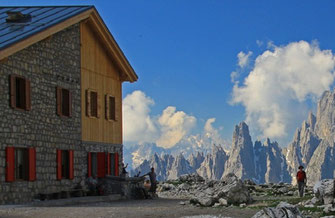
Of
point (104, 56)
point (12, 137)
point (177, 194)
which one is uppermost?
point (104, 56)

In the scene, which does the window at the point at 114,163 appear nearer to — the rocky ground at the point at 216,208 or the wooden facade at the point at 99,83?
the wooden facade at the point at 99,83

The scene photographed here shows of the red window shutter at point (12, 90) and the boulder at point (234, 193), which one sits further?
the red window shutter at point (12, 90)

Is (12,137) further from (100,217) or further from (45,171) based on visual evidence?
(100,217)

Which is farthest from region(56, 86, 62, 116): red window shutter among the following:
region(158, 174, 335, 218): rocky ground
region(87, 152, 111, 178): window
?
region(158, 174, 335, 218): rocky ground

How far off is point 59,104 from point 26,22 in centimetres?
423

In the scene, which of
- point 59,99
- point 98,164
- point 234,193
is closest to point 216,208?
point 234,193

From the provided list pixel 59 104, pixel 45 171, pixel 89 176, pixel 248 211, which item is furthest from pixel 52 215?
pixel 89 176

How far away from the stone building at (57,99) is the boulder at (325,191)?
40.3ft

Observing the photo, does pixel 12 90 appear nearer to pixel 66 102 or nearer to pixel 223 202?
pixel 66 102

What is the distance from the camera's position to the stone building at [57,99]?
92.2 feet

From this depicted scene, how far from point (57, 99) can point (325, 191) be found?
566 inches

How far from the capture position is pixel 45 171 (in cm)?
3094

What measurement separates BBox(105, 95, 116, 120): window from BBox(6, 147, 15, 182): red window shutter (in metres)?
11.6

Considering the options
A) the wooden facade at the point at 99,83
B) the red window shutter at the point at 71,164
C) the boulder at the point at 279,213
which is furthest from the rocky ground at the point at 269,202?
the wooden facade at the point at 99,83
